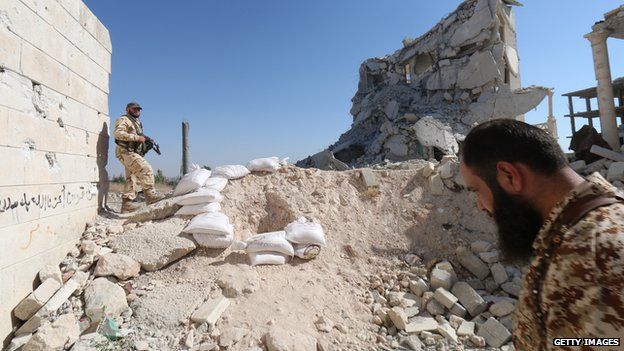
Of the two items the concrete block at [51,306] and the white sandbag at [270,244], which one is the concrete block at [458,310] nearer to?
the white sandbag at [270,244]

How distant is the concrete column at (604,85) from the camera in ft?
26.7

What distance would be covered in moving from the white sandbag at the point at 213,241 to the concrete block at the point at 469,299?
2.70 m

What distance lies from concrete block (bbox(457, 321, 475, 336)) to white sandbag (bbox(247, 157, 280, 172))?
337cm

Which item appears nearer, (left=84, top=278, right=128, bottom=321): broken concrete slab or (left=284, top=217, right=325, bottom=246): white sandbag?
(left=84, top=278, right=128, bottom=321): broken concrete slab

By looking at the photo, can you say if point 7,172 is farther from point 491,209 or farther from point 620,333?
point 620,333

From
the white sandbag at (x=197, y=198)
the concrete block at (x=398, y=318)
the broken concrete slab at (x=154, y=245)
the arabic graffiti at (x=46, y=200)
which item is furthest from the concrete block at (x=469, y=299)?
the arabic graffiti at (x=46, y=200)

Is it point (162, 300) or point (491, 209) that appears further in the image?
point (162, 300)

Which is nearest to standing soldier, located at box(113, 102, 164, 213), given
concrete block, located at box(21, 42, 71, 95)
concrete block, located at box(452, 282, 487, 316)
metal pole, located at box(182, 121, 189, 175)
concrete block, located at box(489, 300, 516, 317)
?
concrete block, located at box(21, 42, 71, 95)

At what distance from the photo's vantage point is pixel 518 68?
1326 centimetres

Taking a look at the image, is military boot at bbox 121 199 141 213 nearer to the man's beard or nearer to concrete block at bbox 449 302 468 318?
concrete block at bbox 449 302 468 318

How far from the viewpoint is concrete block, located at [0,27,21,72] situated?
2.63 meters

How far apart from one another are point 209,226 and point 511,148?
3.38 m

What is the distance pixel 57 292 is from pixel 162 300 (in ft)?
3.09

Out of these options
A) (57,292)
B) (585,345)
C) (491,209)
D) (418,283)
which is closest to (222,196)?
(57,292)
